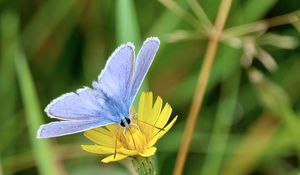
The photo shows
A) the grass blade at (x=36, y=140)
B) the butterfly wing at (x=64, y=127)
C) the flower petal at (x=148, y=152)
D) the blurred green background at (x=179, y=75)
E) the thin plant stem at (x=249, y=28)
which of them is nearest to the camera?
the butterfly wing at (x=64, y=127)

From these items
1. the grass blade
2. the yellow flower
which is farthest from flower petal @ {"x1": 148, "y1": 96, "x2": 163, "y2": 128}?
the grass blade

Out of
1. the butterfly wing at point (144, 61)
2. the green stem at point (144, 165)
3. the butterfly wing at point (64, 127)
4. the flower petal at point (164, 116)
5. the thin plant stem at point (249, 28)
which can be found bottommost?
the butterfly wing at point (64, 127)

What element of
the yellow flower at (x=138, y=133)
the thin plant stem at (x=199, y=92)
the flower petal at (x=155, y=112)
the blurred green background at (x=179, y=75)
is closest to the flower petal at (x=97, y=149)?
the yellow flower at (x=138, y=133)

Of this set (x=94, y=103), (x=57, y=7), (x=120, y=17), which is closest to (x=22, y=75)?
(x=120, y=17)

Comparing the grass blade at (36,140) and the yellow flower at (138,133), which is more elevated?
the grass blade at (36,140)

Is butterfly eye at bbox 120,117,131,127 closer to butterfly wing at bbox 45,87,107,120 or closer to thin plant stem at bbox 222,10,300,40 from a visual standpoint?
butterfly wing at bbox 45,87,107,120

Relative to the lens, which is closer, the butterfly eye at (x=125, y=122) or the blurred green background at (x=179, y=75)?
the butterfly eye at (x=125, y=122)

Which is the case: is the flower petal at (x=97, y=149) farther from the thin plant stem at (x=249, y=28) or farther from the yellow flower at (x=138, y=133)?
the thin plant stem at (x=249, y=28)
